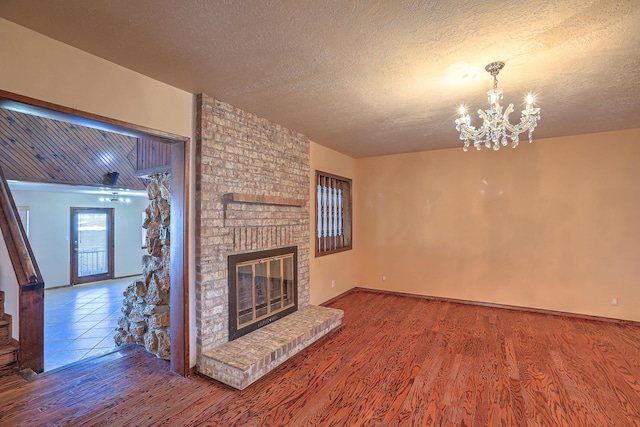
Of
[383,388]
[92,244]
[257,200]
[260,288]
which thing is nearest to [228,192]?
[257,200]

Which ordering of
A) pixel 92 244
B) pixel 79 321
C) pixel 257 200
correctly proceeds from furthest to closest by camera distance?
pixel 92 244 → pixel 79 321 → pixel 257 200

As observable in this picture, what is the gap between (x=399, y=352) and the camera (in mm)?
3174

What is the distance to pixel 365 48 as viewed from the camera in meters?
2.03

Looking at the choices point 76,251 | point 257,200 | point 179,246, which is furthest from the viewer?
point 76,251

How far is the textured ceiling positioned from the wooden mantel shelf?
960 millimetres

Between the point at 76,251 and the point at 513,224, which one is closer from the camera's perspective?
the point at 513,224

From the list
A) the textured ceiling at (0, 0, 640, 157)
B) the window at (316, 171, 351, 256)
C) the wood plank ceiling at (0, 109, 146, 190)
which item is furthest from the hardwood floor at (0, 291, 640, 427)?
the wood plank ceiling at (0, 109, 146, 190)

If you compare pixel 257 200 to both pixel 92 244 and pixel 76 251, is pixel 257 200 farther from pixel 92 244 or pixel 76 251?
pixel 92 244

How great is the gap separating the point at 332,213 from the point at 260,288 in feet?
7.71

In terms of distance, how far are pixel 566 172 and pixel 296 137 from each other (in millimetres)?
4000

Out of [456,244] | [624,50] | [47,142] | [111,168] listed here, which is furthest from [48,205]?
[624,50]

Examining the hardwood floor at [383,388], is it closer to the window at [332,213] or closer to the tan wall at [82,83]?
the window at [332,213]

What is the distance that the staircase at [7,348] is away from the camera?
2.73 meters

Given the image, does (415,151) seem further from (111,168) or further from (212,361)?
(111,168)
